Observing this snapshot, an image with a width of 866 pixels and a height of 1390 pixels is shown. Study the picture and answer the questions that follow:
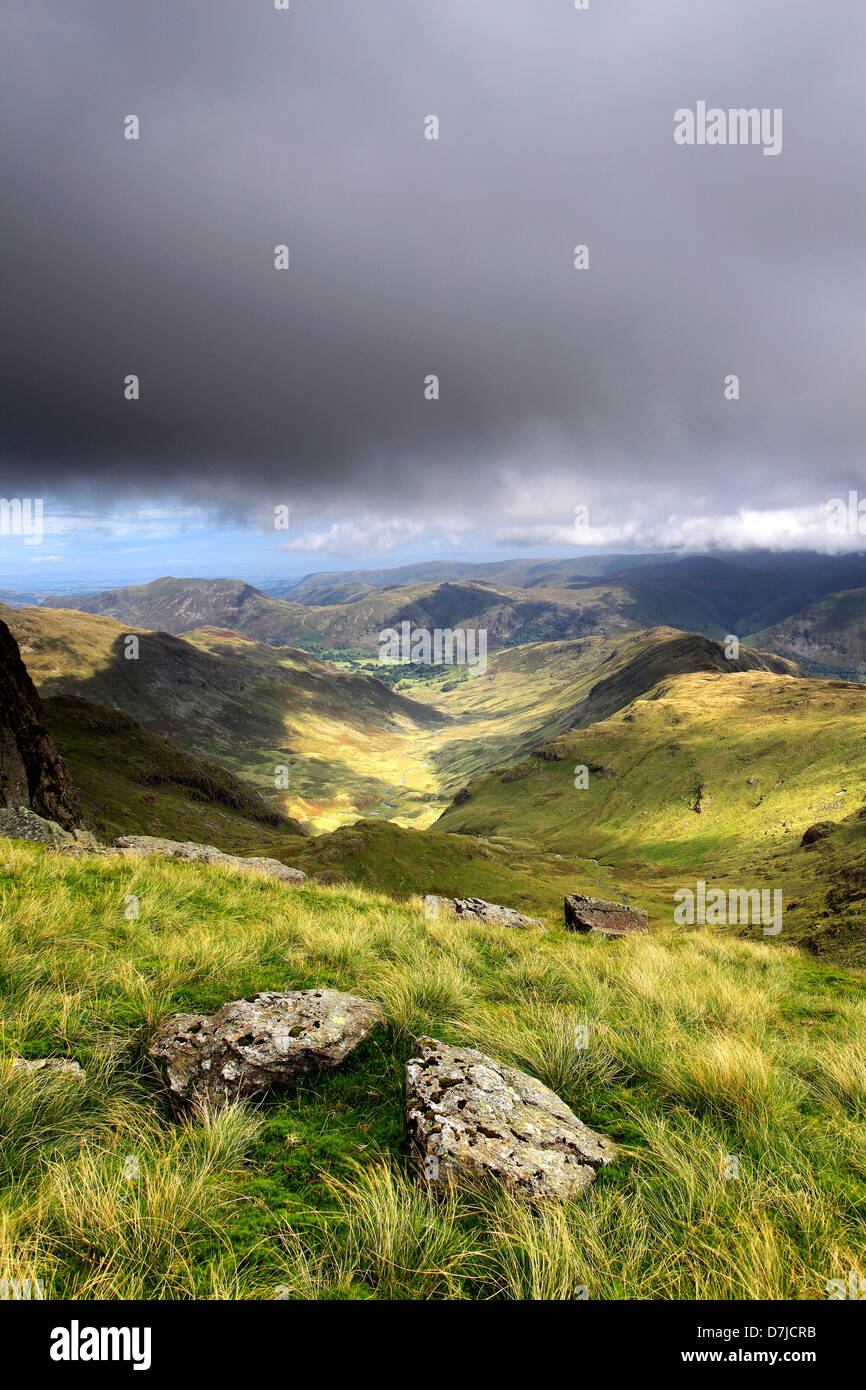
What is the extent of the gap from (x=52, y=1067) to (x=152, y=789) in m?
96.4

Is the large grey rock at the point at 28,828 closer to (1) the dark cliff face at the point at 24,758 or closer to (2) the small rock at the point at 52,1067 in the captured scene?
(1) the dark cliff face at the point at 24,758

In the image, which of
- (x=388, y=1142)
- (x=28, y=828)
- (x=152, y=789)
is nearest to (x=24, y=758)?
(x=28, y=828)

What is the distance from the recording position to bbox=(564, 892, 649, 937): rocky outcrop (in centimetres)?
2511

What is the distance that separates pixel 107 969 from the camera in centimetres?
625

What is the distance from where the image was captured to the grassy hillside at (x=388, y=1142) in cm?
301

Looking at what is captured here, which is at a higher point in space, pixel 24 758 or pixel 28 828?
pixel 28 828

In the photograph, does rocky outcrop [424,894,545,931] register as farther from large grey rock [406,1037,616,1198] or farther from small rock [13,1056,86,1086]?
small rock [13,1056,86,1086]

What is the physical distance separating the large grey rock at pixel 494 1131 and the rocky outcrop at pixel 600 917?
2103 centimetres

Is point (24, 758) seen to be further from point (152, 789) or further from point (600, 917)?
point (152, 789)

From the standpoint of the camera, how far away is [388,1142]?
14.0ft

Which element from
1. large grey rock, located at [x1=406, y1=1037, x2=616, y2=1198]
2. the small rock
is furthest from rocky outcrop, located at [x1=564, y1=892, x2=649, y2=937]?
the small rock
